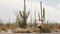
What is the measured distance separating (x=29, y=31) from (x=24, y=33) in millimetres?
2472

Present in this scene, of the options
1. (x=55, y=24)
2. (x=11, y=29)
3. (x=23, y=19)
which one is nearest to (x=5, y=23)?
(x=11, y=29)

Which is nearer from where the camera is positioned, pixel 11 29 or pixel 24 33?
pixel 24 33

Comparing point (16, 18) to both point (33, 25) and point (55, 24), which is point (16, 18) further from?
point (55, 24)

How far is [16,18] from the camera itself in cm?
3406

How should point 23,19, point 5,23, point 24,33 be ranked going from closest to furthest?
point 24,33, point 23,19, point 5,23

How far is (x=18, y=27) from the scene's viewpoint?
114 feet

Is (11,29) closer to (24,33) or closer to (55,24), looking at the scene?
(24,33)

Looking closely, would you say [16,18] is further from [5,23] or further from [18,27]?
[5,23]

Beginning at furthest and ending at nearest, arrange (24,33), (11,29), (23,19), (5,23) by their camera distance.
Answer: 1. (5,23)
2. (11,29)
3. (23,19)
4. (24,33)

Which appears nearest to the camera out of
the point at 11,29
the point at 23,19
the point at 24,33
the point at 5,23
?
the point at 24,33

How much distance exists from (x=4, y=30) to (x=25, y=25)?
3071 mm

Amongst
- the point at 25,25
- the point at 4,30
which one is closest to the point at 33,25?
the point at 25,25

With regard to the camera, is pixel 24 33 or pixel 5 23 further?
pixel 5 23

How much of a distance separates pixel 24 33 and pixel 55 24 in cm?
1037
